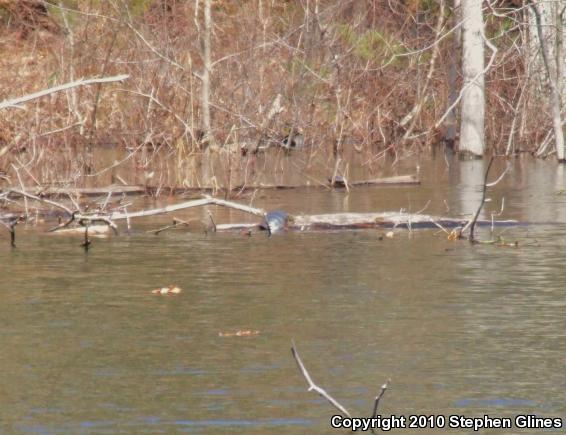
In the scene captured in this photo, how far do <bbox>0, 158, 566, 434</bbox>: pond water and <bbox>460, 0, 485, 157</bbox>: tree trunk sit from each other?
14270mm

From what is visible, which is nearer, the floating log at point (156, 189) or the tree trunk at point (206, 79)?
the floating log at point (156, 189)

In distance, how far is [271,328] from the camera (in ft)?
33.2

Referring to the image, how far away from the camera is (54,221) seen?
56.7 ft

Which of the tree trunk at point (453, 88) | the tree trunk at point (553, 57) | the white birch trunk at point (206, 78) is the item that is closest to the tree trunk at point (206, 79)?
the white birch trunk at point (206, 78)

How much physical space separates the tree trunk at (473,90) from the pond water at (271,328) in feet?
46.8

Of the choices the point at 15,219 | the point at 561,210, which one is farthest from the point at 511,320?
the point at 561,210

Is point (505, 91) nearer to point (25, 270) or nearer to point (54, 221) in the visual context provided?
point (54, 221)

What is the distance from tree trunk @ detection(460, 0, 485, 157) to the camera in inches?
1185

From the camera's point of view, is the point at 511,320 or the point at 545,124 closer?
the point at 511,320

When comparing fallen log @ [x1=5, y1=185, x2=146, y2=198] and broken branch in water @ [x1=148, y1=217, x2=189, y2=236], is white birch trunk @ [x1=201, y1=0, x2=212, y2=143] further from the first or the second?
broken branch in water @ [x1=148, y1=217, x2=189, y2=236]

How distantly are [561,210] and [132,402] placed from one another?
1112cm

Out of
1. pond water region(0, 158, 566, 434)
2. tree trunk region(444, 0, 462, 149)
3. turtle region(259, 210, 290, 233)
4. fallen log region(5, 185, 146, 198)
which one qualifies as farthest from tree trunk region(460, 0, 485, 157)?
turtle region(259, 210, 290, 233)

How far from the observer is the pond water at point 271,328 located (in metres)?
7.87

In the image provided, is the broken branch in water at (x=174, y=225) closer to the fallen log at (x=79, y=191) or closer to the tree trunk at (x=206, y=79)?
the fallen log at (x=79, y=191)
